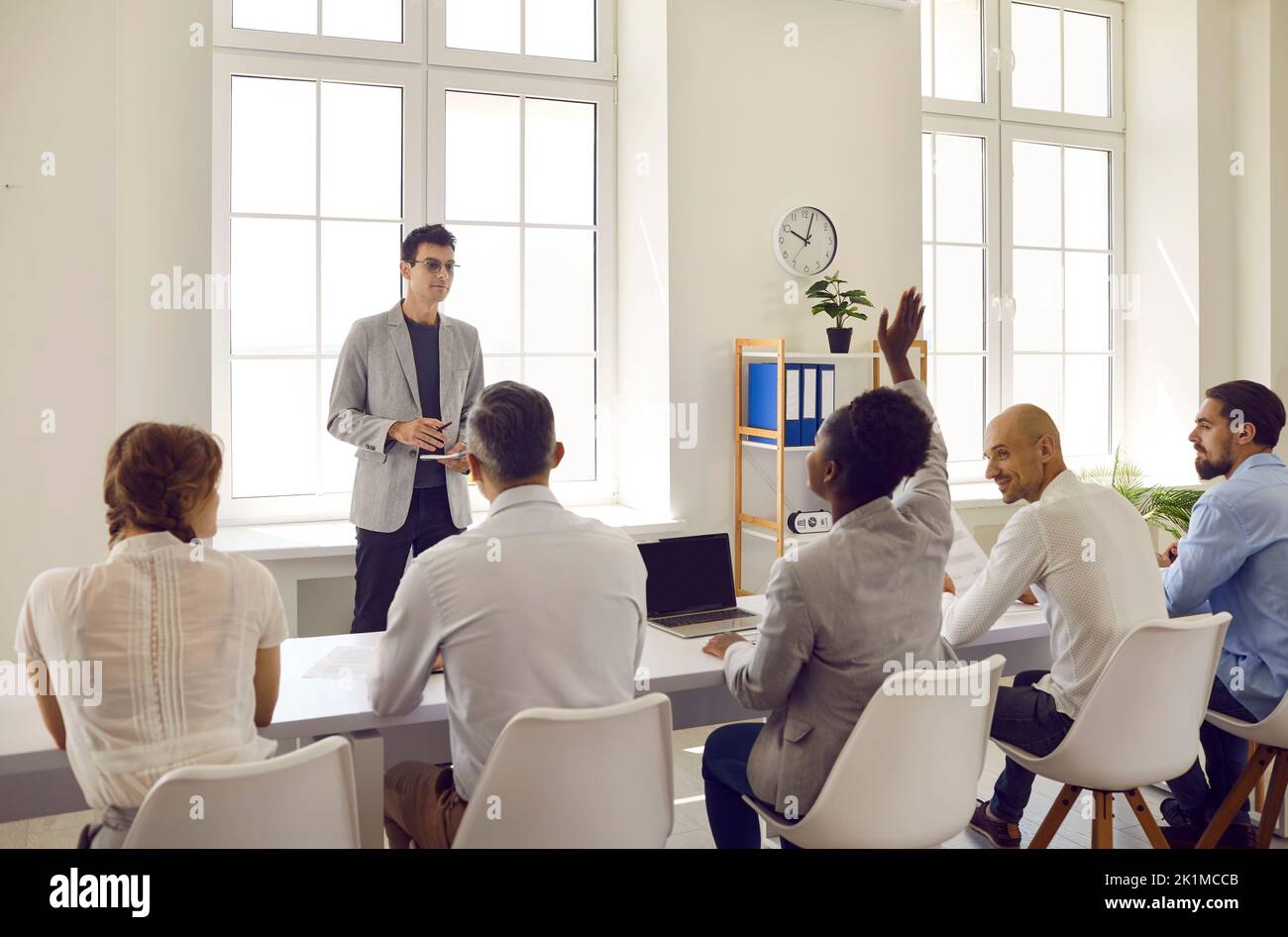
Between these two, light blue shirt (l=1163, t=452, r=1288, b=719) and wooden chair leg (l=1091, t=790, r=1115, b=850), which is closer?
wooden chair leg (l=1091, t=790, r=1115, b=850)

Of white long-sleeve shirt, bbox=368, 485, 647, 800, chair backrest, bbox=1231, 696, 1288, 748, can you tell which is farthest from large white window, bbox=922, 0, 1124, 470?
white long-sleeve shirt, bbox=368, 485, 647, 800

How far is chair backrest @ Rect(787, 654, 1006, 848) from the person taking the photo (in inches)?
79.0

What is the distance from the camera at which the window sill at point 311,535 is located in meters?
4.09

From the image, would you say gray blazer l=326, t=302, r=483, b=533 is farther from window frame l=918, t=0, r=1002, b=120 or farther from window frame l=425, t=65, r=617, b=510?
window frame l=918, t=0, r=1002, b=120

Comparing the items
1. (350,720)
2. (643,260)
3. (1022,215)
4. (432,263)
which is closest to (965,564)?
(350,720)

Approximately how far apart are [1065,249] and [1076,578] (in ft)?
13.7

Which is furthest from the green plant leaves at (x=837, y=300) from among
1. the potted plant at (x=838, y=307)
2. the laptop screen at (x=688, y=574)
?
the laptop screen at (x=688, y=574)

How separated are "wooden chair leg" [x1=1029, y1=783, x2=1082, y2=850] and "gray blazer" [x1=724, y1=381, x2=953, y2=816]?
75 centimetres

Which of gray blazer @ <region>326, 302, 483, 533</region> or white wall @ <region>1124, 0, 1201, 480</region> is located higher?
white wall @ <region>1124, 0, 1201, 480</region>
